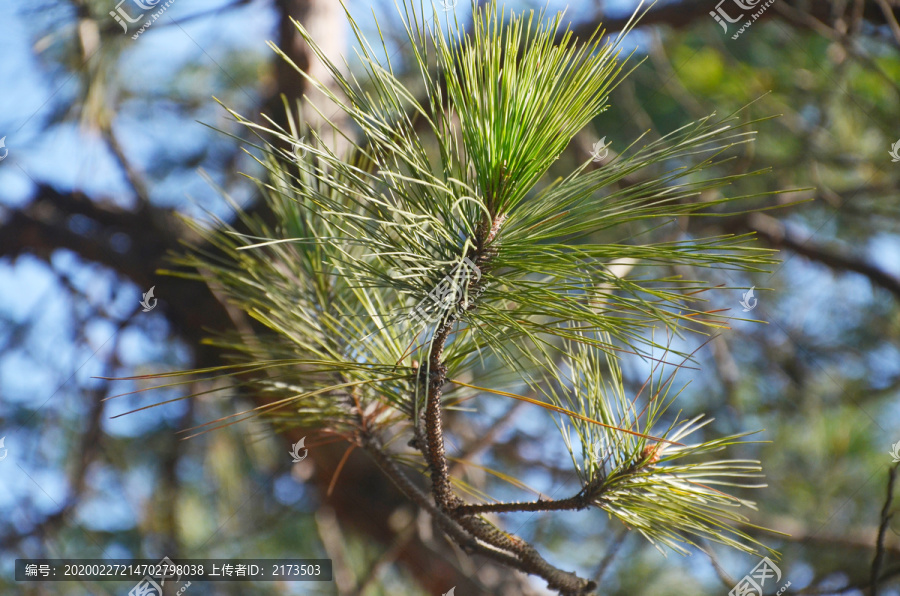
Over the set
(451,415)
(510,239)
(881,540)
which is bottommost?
(451,415)

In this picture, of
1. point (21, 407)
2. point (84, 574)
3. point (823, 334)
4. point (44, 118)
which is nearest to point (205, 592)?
point (84, 574)

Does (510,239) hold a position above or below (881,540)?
above

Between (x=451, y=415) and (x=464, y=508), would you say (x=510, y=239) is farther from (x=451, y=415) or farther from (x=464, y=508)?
(x=451, y=415)

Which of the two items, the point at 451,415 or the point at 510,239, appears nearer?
the point at 510,239

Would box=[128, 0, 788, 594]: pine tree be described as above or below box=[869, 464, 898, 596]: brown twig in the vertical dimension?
above

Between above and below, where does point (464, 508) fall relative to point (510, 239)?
below

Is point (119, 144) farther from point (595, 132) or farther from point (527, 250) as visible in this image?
point (595, 132)

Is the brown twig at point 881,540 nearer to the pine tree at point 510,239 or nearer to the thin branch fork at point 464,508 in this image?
the pine tree at point 510,239

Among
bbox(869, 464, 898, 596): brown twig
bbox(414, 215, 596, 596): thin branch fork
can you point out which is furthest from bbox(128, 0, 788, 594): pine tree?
bbox(869, 464, 898, 596): brown twig

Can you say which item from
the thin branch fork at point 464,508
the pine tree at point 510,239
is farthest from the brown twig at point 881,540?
the thin branch fork at point 464,508

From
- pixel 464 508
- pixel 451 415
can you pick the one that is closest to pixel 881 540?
pixel 464 508

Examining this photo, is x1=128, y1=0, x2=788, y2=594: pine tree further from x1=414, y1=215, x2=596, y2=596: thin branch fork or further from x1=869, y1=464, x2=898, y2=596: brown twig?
x1=869, y1=464, x2=898, y2=596: brown twig

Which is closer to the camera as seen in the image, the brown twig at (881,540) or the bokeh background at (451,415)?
the brown twig at (881,540)
